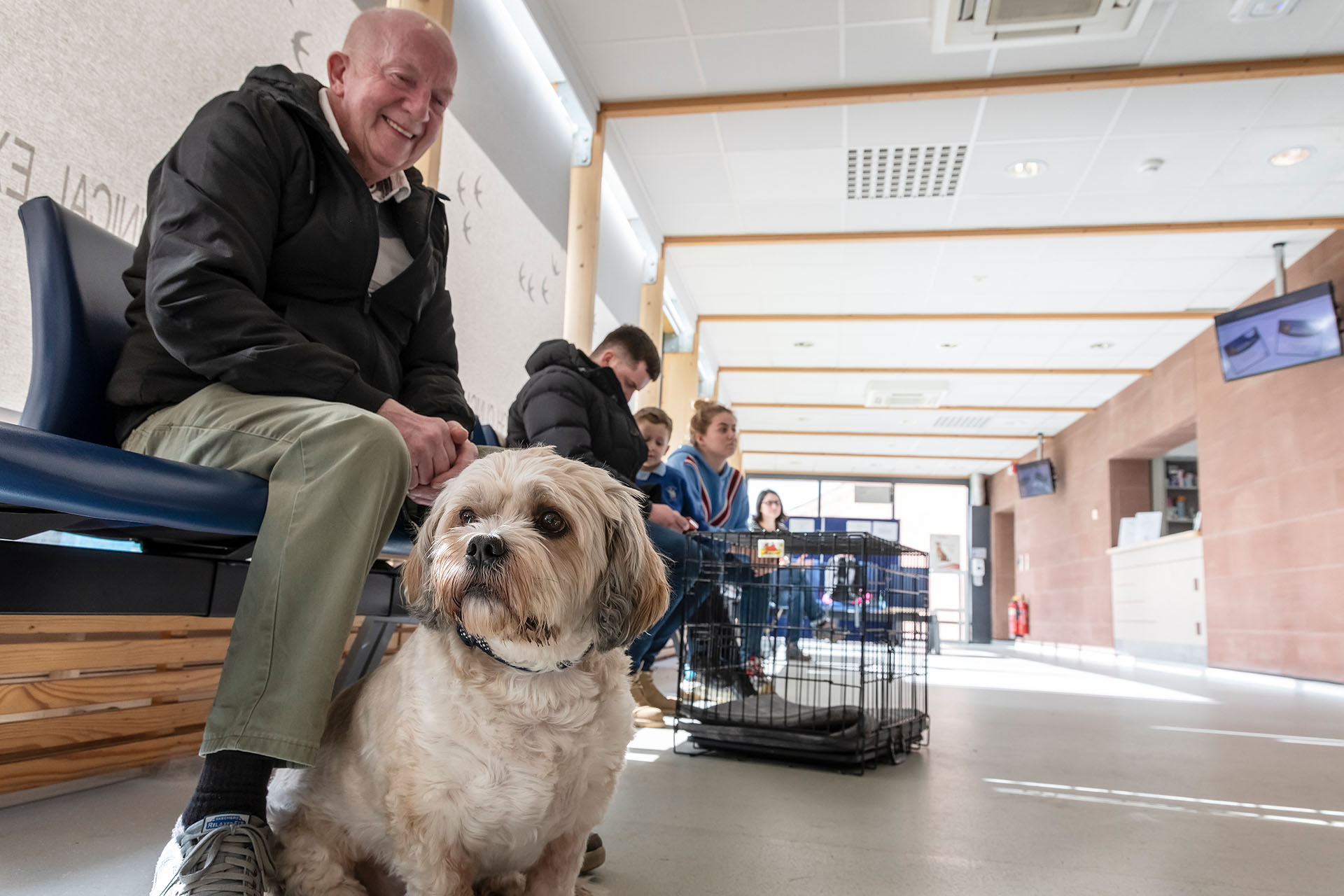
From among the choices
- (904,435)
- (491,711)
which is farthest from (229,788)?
(904,435)

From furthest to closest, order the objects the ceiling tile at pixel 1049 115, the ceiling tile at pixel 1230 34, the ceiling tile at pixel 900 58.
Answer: the ceiling tile at pixel 1049 115 → the ceiling tile at pixel 900 58 → the ceiling tile at pixel 1230 34

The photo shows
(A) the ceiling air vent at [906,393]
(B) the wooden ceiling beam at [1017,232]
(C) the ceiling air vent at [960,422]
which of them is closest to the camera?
(B) the wooden ceiling beam at [1017,232]

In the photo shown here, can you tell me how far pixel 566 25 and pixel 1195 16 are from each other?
3.31m

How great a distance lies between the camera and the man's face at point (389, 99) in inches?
67.4

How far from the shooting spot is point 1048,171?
603 cm

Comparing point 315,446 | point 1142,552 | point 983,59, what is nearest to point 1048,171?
point 983,59

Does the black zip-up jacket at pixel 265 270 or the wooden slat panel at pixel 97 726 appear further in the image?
the wooden slat panel at pixel 97 726

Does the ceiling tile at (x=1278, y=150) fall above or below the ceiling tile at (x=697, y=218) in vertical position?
below

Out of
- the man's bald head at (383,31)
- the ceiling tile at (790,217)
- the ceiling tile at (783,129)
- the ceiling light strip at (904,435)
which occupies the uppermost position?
the ceiling tile at (790,217)

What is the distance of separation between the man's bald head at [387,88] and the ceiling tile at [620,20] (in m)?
3.12

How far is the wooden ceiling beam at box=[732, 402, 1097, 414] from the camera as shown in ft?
42.9

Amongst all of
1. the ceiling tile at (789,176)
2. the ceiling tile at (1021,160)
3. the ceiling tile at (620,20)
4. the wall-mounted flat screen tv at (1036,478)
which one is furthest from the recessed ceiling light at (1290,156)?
the wall-mounted flat screen tv at (1036,478)

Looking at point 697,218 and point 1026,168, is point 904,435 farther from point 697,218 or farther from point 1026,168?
point 1026,168

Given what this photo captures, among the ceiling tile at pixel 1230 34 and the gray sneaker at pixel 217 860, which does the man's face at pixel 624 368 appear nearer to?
the gray sneaker at pixel 217 860
